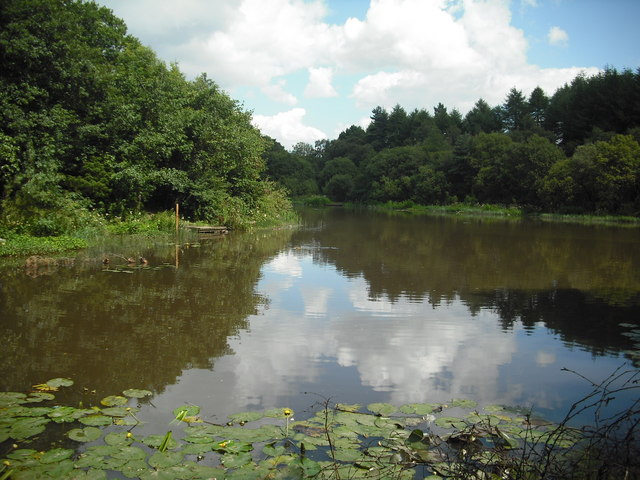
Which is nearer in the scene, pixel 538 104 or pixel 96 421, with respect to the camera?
pixel 96 421

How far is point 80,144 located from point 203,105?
27.6 feet

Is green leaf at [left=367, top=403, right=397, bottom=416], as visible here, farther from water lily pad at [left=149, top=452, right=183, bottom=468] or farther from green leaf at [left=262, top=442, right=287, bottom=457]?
water lily pad at [left=149, top=452, right=183, bottom=468]

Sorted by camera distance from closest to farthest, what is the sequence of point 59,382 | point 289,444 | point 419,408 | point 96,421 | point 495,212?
point 289,444
point 96,421
point 419,408
point 59,382
point 495,212

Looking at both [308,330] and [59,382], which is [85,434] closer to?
[59,382]

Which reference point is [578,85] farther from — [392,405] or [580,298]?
[392,405]

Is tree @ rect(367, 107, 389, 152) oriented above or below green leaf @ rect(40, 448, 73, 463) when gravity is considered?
above

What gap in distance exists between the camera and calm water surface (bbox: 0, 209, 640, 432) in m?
5.83

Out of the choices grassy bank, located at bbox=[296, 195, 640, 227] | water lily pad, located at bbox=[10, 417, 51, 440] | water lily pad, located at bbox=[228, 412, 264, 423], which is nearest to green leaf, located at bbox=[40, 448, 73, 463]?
water lily pad, located at bbox=[10, 417, 51, 440]

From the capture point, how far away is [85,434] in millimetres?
4340

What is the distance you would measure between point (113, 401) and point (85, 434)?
0.79 meters

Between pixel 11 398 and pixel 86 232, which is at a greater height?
pixel 86 232

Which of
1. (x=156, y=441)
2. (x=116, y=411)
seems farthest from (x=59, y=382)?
(x=156, y=441)

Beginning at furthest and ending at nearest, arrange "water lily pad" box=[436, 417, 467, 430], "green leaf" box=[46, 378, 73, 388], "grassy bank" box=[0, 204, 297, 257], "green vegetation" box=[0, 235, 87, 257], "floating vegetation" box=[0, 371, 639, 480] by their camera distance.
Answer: "grassy bank" box=[0, 204, 297, 257] → "green vegetation" box=[0, 235, 87, 257] → "green leaf" box=[46, 378, 73, 388] → "water lily pad" box=[436, 417, 467, 430] → "floating vegetation" box=[0, 371, 639, 480]

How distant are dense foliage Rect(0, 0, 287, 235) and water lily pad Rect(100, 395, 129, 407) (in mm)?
11767
